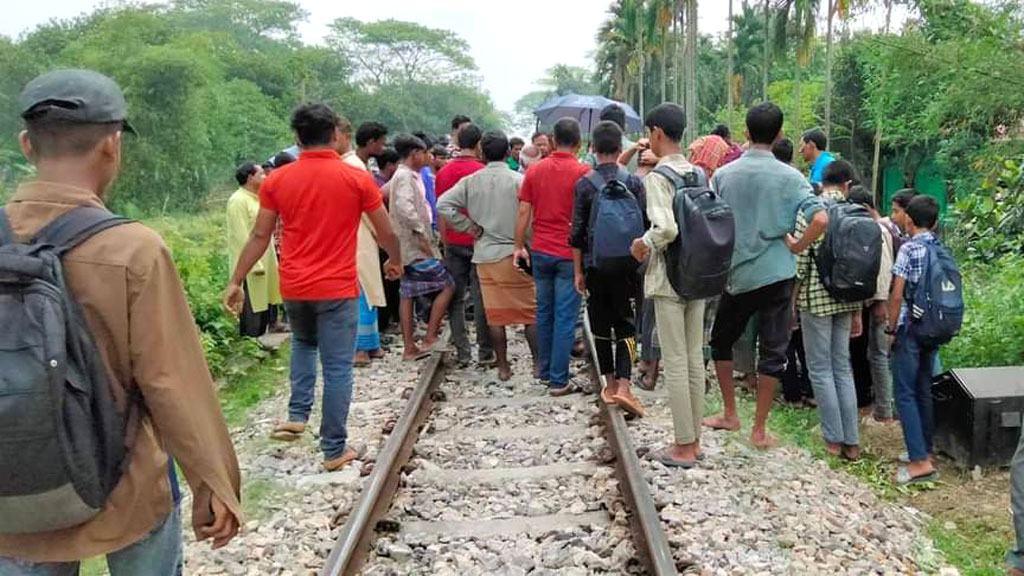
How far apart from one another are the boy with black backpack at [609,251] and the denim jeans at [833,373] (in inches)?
47.6

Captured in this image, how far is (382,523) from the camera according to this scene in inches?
167

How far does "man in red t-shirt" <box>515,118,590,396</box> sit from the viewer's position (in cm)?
638

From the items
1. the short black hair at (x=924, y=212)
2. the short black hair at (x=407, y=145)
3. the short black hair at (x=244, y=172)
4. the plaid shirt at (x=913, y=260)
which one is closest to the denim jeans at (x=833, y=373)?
the plaid shirt at (x=913, y=260)

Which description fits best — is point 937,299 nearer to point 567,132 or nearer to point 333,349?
point 567,132

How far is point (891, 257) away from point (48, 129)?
5.20 metres

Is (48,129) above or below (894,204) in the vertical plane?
above

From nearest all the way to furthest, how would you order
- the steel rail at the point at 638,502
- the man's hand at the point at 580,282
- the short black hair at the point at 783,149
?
the steel rail at the point at 638,502 → the man's hand at the point at 580,282 → the short black hair at the point at 783,149

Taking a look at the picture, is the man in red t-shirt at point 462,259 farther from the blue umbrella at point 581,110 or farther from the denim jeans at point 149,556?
the blue umbrella at point 581,110

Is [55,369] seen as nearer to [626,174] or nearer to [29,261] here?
[29,261]

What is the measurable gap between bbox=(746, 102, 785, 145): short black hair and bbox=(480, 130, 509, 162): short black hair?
2.43m

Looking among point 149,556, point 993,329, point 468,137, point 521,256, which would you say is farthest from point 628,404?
point 149,556

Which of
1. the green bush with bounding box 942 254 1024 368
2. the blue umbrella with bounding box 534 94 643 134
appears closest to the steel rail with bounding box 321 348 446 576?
the green bush with bounding box 942 254 1024 368

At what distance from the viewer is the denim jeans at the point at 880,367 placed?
230 inches

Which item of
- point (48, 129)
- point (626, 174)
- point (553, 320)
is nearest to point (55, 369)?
point (48, 129)
